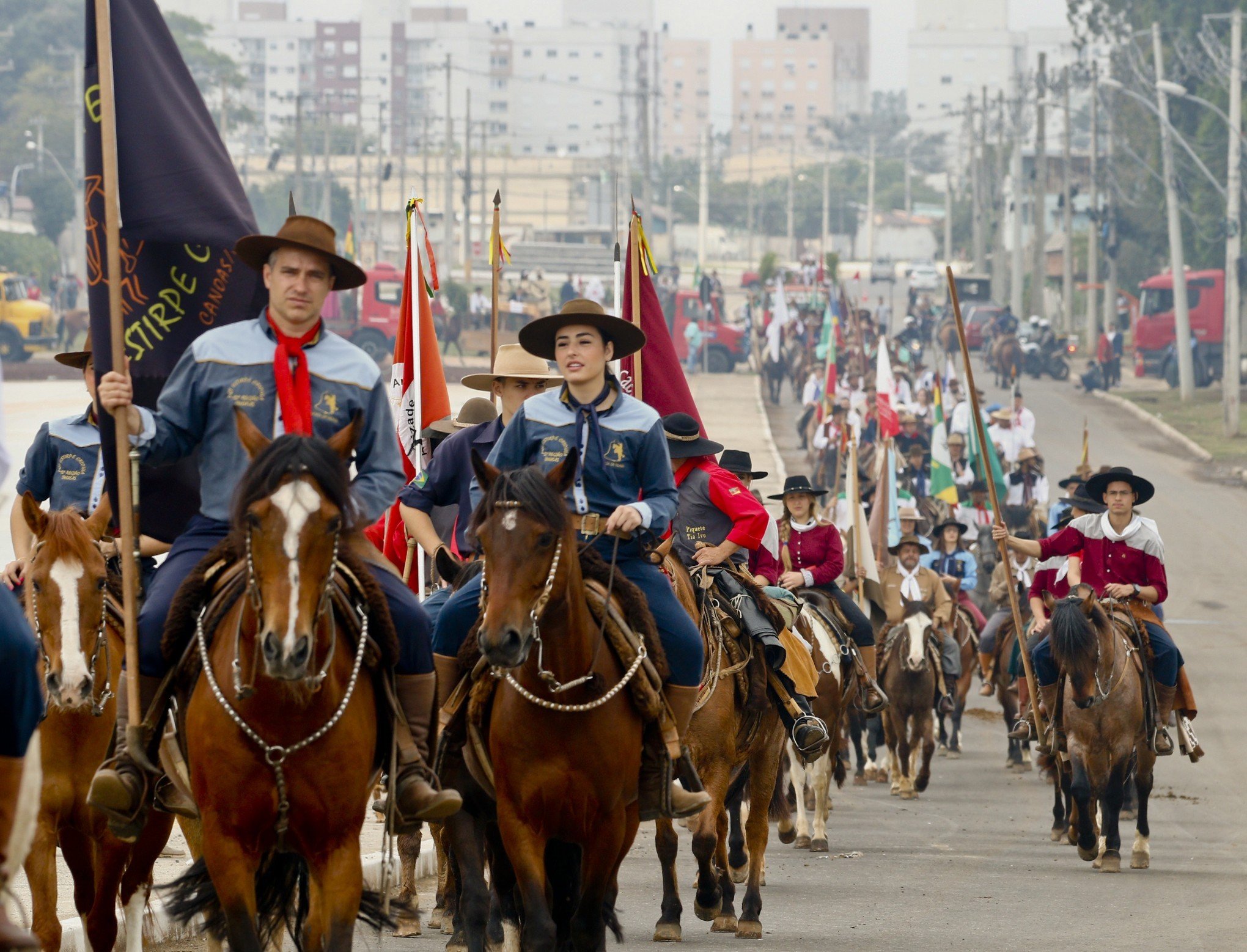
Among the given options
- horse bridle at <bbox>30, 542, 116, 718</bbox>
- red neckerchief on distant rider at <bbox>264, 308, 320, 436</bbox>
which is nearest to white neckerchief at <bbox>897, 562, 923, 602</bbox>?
horse bridle at <bbox>30, 542, 116, 718</bbox>

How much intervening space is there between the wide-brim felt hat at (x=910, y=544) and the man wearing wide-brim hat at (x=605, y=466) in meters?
11.8

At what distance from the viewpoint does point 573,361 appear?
26.0 feet

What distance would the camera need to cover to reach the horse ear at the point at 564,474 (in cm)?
700

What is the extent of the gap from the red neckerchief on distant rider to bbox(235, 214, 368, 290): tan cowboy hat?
23 cm

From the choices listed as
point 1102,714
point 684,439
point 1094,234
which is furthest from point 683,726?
point 1094,234

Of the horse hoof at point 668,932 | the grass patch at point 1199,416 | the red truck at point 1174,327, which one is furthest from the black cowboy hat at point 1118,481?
the red truck at point 1174,327

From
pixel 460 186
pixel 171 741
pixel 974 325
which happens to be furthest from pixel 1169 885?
pixel 460 186

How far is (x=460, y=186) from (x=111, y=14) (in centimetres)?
13278

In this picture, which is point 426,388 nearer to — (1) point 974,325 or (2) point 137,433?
(2) point 137,433

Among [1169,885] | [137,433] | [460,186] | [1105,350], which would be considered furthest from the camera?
[460,186]

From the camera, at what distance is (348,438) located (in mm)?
6258

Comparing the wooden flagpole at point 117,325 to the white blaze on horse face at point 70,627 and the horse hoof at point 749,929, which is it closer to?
the white blaze on horse face at point 70,627

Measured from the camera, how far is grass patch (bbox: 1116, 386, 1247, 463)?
42.7 m

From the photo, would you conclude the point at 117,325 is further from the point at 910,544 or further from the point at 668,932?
the point at 910,544
